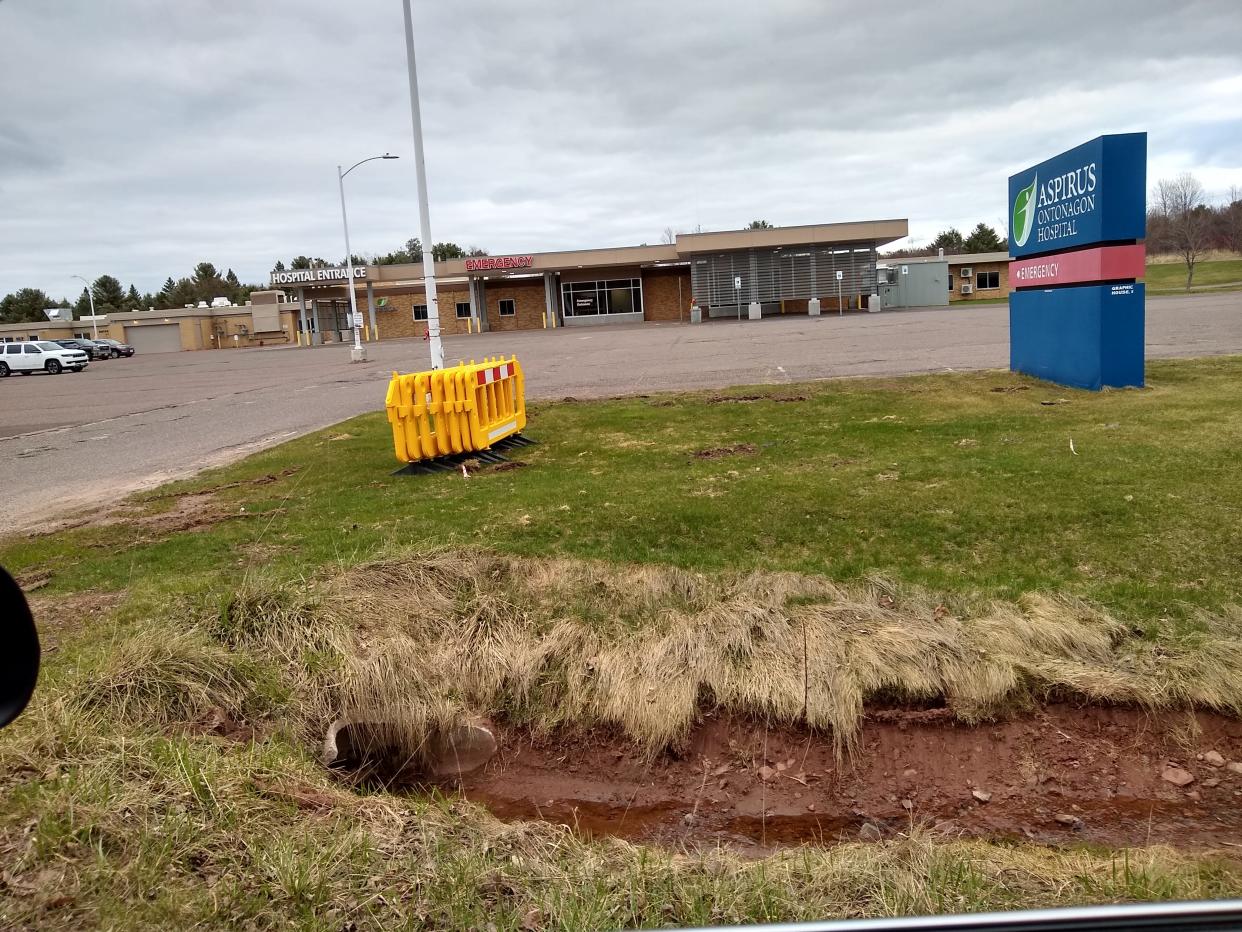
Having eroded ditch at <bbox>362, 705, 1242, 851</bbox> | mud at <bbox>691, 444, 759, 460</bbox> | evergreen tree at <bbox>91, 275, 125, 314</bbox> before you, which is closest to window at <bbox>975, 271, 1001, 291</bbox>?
mud at <bbox>691, 444, 759, 460</bbox>

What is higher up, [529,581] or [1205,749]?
[529,581]

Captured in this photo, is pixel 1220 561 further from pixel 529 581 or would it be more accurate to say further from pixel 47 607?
pixel 47 607

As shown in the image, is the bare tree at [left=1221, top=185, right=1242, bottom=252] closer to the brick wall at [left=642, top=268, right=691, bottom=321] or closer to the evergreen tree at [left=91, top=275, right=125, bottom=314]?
the brick wall at [left=642, top=268, right=691, bottom=321]

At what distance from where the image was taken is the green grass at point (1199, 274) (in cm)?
6288

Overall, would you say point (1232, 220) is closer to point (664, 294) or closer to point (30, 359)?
point (664, 294)

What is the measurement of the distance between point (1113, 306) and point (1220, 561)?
779 cm

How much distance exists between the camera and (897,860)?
3.20m

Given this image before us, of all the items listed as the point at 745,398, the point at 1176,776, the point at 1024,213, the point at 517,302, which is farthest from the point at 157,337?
the point at 1176,776

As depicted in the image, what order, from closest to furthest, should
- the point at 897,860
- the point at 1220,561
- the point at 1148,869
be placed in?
the point at 1148,869 → the point at 897,860 → the point at 1220,561

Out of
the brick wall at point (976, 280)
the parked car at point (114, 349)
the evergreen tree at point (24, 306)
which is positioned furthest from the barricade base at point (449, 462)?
the evergreen tree at point (24, 306)

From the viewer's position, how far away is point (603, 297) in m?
60.0

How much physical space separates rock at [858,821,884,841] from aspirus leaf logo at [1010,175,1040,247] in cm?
1291

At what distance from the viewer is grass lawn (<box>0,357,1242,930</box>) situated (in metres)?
2.80

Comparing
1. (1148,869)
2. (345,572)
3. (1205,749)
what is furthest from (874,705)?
(345,572)
